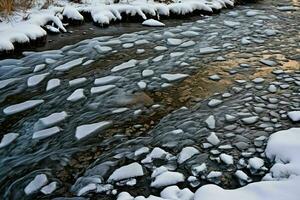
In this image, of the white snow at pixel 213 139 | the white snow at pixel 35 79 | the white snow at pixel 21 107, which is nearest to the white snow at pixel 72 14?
the white snow at pixel 35 79

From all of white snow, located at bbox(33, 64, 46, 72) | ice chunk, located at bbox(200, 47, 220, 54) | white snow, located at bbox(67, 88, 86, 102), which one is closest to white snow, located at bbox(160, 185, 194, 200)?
white snow, located at bbox(67, 88, 86, 102)

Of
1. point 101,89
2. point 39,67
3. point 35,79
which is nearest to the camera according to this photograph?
point 101,89

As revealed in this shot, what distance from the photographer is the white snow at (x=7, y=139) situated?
2932 mm

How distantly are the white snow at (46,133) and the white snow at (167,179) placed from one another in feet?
3.23

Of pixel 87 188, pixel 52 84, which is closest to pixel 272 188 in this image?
pixel 87 188

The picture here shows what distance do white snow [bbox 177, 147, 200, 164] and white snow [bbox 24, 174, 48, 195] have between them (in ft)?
2.89

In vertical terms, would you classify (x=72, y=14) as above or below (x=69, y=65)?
above

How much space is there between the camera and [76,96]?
11.8 feet

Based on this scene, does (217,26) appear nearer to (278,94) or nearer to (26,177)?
(278,94)

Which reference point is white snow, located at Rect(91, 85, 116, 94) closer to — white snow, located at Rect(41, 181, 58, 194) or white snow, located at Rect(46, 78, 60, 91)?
white snow, located at Rect(46, 78, 60, 91)

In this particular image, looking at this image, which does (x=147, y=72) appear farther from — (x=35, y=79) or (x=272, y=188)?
(x=272, y=188)

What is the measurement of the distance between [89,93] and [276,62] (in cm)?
202

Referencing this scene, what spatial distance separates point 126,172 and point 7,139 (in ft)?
3.38

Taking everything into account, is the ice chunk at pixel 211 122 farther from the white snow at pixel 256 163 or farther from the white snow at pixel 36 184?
the white snow at pixel 36 184
